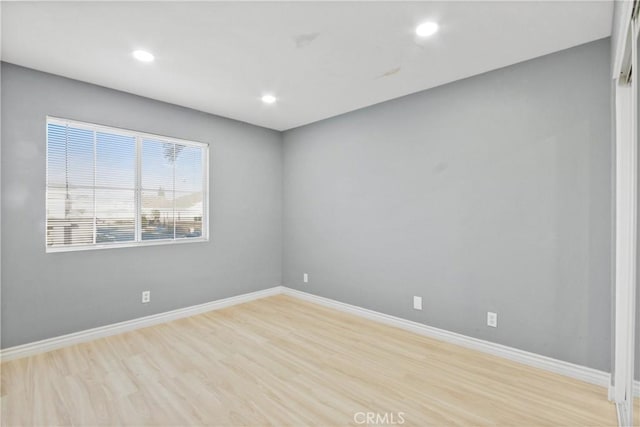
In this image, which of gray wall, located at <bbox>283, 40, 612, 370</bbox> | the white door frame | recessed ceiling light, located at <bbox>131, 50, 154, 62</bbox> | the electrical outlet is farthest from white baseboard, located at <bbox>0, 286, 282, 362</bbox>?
the white door frame

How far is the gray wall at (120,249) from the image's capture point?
2711 mm

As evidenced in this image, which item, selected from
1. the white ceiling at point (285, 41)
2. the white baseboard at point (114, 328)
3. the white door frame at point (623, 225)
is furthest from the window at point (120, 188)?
the white door frame at point (623, 225)

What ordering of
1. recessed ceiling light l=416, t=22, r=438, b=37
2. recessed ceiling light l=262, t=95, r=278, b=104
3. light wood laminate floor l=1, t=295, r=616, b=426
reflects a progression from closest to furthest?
light wood laminate floor l=1, t=295, r=616, b=426, recessed ceiling light l=416, t=22, r=438, b=37, recessed ceiling light l=262, t=95, r=278, b=104

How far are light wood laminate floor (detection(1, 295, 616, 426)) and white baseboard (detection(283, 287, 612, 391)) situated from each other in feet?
0.22

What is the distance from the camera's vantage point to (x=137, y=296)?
11.3 ft

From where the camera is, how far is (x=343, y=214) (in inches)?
162

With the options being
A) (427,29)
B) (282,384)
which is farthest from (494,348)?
(427,29)

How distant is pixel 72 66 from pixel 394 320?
401 cm

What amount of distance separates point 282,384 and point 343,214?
2.26 metres

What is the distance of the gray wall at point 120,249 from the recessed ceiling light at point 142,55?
93 centimetres

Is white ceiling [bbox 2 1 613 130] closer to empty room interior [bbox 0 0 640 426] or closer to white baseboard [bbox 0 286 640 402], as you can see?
empty room interior [bbox 0 0 640 426]

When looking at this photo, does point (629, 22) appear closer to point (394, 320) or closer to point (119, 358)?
point (394, 320)

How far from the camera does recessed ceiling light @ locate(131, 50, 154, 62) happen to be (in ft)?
8.27

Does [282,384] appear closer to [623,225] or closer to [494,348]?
[494,348]
